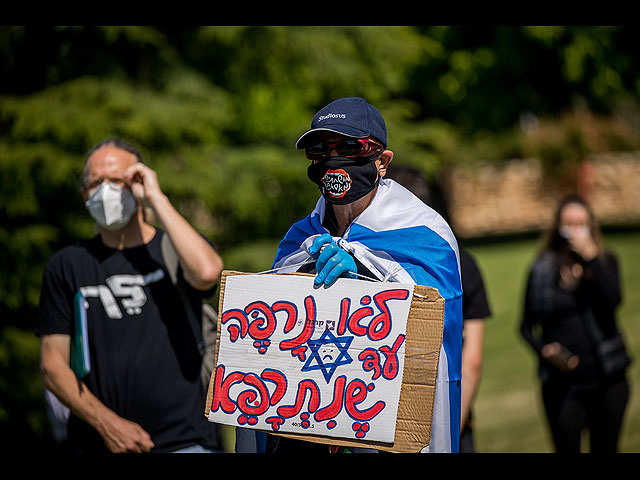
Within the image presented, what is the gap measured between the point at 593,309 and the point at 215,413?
3.16m

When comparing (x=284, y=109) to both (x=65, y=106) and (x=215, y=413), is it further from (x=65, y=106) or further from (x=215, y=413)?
(x=215, y=413)

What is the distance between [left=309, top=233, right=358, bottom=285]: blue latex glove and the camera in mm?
2471

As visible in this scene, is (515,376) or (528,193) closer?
(515,376)

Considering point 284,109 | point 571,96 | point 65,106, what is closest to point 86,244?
point 65,106

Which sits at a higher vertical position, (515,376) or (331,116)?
(331,116)

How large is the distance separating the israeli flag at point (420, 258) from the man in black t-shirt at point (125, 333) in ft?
3.14

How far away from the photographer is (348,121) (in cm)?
254

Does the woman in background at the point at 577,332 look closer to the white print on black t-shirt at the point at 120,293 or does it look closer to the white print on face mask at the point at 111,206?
the white print on black t-shirt at the point at 120,293

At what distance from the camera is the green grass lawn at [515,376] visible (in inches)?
263

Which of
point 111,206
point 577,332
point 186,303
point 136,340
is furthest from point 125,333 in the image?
point 577,332

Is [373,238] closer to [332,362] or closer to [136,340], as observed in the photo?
[332,362]

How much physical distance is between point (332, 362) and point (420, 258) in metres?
0.50

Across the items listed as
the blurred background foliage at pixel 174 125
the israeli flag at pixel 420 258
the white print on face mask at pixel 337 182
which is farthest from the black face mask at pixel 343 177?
the blurred background foliage at pixel 174 125

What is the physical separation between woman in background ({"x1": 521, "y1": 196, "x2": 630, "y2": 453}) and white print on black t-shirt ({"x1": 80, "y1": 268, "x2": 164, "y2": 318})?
2738 mm
